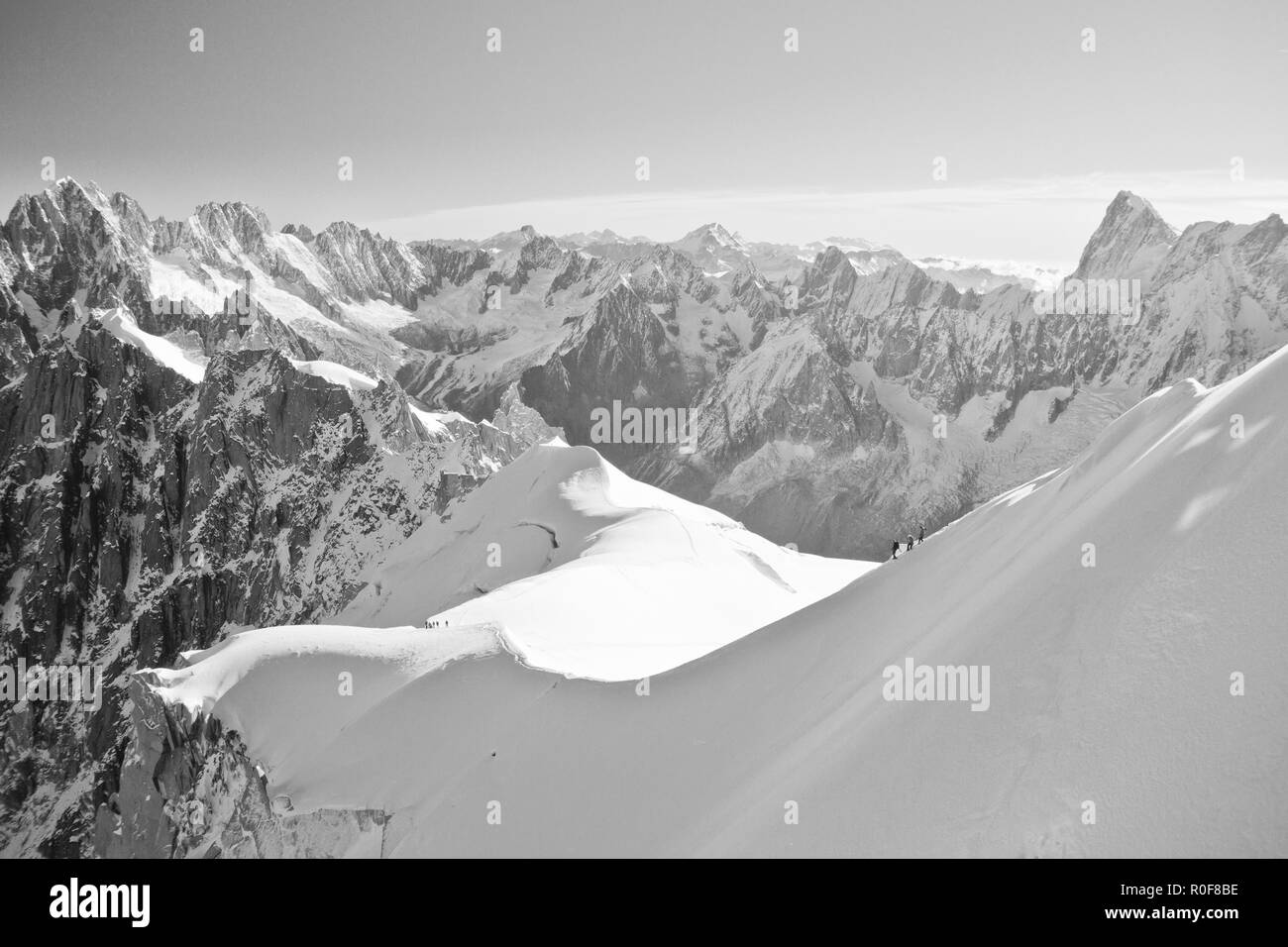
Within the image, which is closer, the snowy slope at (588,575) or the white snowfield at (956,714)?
the white snowfield at (956,714)

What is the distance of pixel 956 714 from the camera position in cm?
1761

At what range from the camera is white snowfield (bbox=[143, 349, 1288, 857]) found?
45.6 feet

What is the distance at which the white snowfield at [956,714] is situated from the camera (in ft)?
45.6

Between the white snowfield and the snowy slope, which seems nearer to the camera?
the white snowfield

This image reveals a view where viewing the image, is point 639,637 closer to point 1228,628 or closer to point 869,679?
point 869,679

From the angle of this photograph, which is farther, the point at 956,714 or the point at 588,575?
the point at 588,575

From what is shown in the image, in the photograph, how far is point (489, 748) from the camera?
1188 inches

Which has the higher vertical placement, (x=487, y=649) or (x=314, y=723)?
(x=487, y=649)

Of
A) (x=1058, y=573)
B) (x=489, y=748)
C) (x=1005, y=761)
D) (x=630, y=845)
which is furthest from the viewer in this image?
(x=489, y=748)

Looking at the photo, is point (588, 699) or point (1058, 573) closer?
point (1058, 573)

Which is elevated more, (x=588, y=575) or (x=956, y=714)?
(x=956, y=714)
